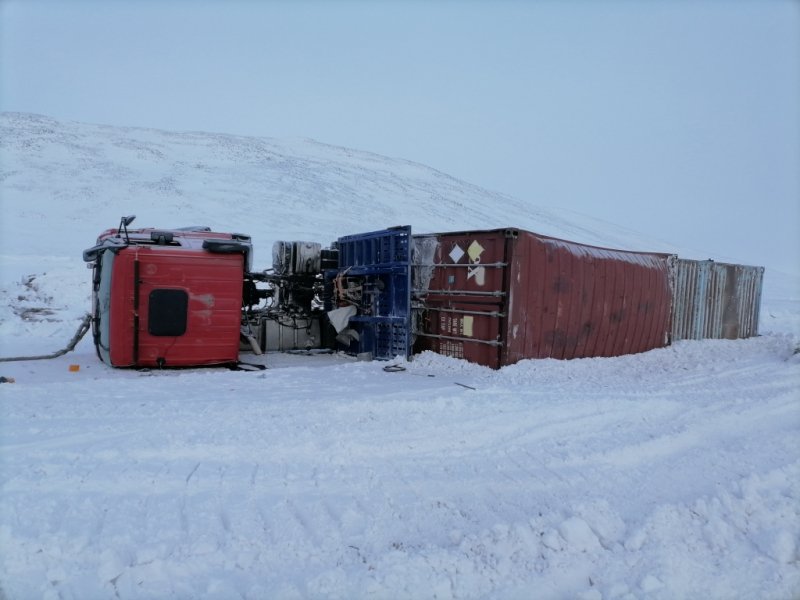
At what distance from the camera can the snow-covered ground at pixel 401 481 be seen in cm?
259

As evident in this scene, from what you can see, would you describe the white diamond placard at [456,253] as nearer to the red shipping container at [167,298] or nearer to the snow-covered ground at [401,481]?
the snow-covered ground at [401,481]

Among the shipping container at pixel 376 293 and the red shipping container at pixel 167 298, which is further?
the shipping container at pixel 376 293

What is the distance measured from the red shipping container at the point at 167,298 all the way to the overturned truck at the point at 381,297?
2 centimetres

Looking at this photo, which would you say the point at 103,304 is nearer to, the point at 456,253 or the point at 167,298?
the point at 167,298

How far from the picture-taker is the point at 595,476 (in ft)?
12.3

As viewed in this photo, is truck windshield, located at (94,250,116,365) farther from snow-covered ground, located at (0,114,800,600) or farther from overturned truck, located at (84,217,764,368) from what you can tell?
snow-covered ground, located at (0,114,800,600)

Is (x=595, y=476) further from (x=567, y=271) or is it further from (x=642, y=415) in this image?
(x=567, y=271)

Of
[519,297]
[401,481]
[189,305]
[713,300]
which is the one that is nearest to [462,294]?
[519,297]

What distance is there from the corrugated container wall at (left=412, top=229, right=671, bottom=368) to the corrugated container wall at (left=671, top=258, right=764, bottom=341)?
2060 millimetres

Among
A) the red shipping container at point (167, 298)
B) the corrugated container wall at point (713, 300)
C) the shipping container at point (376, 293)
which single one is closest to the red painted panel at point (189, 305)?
the red shipping container at point (167, 298)

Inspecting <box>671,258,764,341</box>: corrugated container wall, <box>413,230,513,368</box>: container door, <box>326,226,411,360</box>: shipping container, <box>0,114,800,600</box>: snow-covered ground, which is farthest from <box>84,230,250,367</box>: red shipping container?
<box>671,258,764,341</box>: corrugated container wall

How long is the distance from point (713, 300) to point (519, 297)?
723 cm

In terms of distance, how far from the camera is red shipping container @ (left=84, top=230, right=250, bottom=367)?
22.9 feet

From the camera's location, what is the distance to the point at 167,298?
7.11 meters
